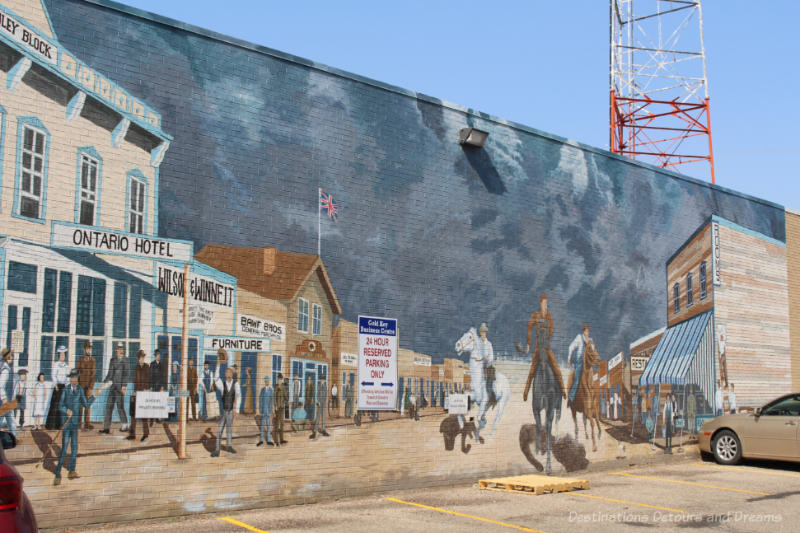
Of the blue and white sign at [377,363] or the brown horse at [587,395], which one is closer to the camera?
the blue and white sign at [377,363]

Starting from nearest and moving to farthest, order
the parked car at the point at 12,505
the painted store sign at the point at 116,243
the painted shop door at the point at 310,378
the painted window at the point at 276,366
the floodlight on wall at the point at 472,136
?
the parked car at the point at 12,505, the painted store sign at the point at 116,243, the painted window at the point at 276,366, the painted shop door at the point at 310,378, the floodlight on wall at the point at 472,136

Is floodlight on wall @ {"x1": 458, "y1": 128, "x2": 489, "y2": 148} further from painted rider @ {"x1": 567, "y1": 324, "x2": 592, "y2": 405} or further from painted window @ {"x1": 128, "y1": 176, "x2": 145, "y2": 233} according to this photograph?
painted window @ {"x1": 128, "y1": 176, "x2": 145, "y2": 233}

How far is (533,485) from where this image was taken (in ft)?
40.7

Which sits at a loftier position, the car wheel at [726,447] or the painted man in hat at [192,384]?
the painted man in hat at [192,384]

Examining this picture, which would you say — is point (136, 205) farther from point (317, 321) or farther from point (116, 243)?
point (317, 321)

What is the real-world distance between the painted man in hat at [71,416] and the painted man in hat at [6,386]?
0.54 m

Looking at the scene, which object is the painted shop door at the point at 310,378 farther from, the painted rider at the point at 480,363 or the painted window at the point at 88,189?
the painted window at the point at 88,189

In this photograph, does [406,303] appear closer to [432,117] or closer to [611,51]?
[432,117]

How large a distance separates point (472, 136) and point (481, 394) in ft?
15.2

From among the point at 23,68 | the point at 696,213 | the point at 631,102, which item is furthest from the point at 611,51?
the point at 23,68

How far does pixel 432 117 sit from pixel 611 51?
1863cm

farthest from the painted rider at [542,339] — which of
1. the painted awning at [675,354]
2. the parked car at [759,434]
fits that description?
the parked car at [759,434]

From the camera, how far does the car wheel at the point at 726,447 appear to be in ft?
54.7

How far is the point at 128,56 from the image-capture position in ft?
33.7
